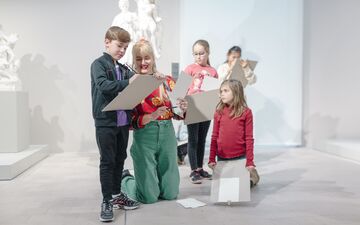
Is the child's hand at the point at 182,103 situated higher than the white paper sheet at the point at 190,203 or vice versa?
the child's hand at the point at 182,103

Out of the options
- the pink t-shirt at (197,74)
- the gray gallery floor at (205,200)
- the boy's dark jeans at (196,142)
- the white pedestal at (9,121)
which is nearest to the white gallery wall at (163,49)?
the white pedestal at (9,121)

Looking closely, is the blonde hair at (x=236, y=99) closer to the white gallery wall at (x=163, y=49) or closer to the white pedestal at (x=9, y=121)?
the white pedestal at (x=9, y=121)

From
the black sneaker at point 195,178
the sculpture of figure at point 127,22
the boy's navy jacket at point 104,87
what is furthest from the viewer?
the sculpture of figure at point 127,22

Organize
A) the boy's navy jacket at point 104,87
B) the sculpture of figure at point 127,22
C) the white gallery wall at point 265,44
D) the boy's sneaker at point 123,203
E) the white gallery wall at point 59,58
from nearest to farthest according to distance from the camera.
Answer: the boy's navy jacket at point 104,87 < the boy's sneaker at point 123,203 < the sculpture of figure at point 127,22 < the white gallery wall at point 59,58 < the white gallery wall at point 265,44

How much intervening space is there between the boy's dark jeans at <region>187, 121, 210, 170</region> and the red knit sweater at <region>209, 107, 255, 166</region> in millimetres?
588

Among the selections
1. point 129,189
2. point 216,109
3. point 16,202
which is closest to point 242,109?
point 216,109

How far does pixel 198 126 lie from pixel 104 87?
1316 millimetres

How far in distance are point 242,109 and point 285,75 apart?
336cm

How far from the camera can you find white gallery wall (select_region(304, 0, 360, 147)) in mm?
5309

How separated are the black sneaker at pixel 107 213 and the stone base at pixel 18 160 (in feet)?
5.18

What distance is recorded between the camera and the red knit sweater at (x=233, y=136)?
2660 millimetres

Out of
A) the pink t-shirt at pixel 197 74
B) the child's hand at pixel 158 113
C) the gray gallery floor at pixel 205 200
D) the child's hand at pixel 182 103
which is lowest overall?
the gray gallery floor at pixel 205 200

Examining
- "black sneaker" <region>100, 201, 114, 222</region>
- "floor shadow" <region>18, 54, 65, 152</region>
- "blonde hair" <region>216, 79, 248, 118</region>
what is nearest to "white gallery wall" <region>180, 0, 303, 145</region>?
"floor shadow" <region>18, 54, 65, 152</region>

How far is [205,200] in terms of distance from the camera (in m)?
2.71
